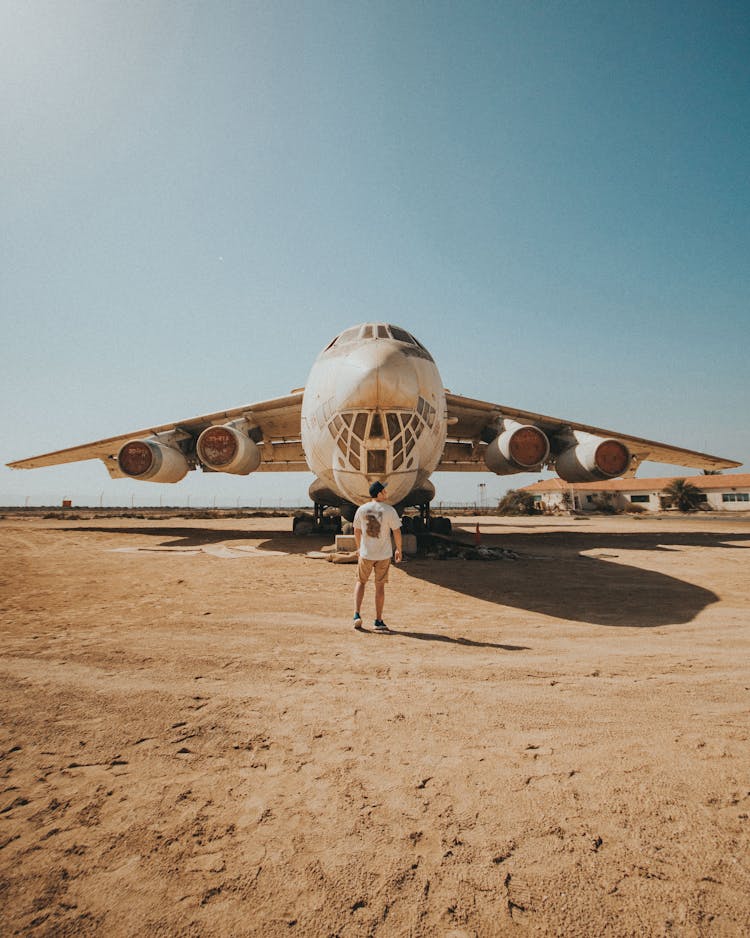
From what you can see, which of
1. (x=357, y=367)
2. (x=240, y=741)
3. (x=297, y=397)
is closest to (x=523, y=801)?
(x=240, y=741)

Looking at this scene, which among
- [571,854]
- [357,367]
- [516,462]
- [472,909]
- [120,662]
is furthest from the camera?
[516,462]

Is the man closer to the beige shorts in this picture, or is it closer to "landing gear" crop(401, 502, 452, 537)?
the beige shorts

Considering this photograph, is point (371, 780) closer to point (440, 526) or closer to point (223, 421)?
point (440, 526)

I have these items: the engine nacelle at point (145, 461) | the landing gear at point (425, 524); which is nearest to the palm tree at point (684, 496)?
the landing gear at point (425, 524)

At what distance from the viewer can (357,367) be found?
676 cm

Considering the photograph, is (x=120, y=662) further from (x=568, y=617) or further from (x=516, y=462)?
(x=516, y=462)

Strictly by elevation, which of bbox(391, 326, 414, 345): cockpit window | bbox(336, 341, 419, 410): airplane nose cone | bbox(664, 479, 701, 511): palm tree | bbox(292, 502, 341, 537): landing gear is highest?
bbox(391, 326, 414, 345): cockpit window

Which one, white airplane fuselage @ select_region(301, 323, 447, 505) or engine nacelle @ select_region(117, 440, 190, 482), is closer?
white airplane fuselage @ select_region(301, 323, 447, 505)

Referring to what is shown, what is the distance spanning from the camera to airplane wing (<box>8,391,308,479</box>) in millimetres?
13586

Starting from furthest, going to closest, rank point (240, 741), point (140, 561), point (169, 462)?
1. point (169, 462)
2. point (140, 561)
3. point (240, 741)

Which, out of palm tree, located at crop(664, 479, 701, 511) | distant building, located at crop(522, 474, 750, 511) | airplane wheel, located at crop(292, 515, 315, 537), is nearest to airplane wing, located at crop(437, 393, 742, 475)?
airplane wheel, located at crop(292, 515, 315, 537)

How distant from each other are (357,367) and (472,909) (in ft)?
20.5

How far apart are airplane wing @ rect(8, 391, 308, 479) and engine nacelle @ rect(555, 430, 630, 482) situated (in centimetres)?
782

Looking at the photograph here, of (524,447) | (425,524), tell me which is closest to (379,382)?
(524,447)
